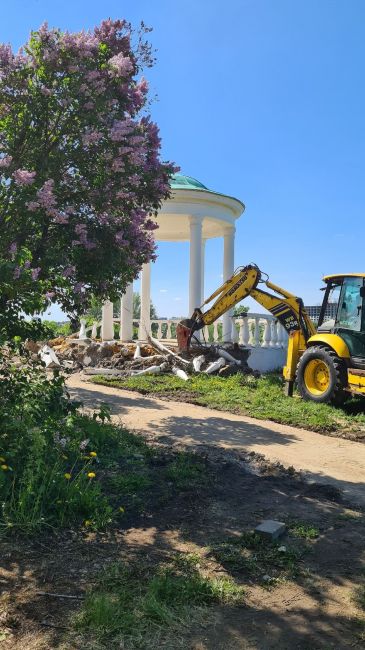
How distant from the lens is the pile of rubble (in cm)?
1399

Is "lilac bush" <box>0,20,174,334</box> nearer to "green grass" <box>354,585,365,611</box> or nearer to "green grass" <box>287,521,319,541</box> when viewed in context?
"green grass" <box>287,521,319,541</box>

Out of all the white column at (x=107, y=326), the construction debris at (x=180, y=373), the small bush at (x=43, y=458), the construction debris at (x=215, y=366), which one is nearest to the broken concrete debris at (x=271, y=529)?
the small bush at (x=43, y=458)

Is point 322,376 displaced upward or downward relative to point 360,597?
upward

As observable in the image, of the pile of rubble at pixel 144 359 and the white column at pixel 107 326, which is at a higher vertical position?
the white column at pixel 107 326

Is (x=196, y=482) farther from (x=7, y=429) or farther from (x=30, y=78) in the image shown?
(x=30, y=78)

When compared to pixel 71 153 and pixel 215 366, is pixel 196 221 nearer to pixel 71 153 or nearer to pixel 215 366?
pixel 215 366

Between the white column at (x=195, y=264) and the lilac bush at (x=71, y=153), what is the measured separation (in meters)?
9.73

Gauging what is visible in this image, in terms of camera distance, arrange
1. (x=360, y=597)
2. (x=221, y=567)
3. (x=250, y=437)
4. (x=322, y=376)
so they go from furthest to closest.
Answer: (x=322, y=376)
(x=250, y=437)
(x=221, y=567)
(x=360, y=597)

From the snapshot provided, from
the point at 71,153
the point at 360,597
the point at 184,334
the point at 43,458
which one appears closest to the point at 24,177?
the point at 71,153

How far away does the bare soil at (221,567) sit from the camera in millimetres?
2701

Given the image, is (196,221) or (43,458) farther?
(196,221)

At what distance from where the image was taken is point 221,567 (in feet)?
11.3

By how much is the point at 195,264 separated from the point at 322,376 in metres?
6.93

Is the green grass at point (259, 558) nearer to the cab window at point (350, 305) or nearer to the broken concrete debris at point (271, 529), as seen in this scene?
the broken concrete debris at point (271, 529)
